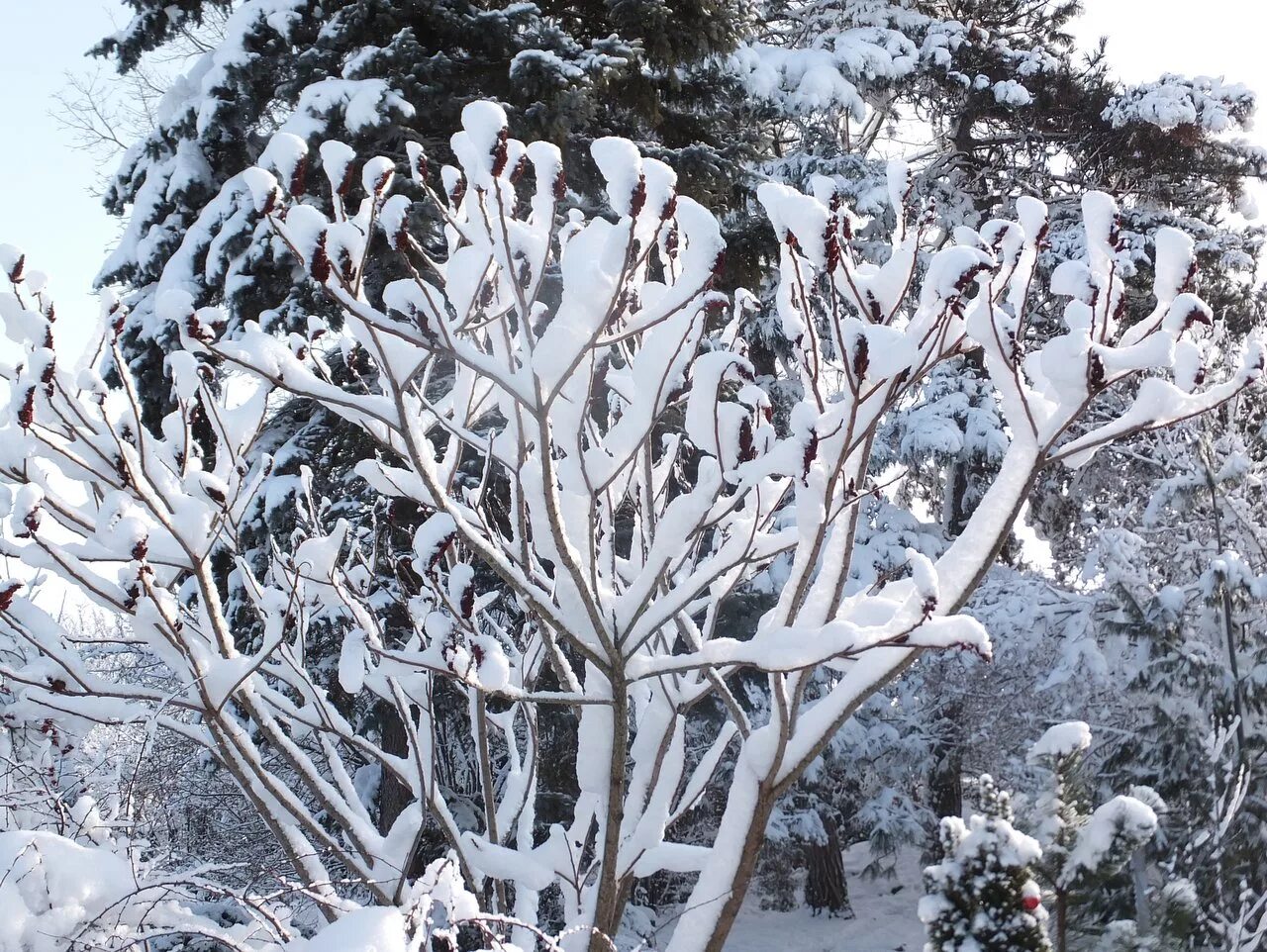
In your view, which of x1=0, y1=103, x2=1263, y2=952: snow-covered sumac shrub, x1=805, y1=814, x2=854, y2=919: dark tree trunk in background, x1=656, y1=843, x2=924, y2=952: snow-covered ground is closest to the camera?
x1=0, y1=103, x2=1263, y2=952: snow-covered sumac shrub

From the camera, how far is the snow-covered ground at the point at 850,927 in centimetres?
1003

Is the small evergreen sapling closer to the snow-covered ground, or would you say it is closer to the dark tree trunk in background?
the snow-covered ground

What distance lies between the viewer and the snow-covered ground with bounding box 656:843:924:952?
10.0m

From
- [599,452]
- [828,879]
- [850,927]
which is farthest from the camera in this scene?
[828,879]

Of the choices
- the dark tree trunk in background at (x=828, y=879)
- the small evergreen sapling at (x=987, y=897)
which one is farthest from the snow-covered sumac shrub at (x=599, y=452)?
the dark tree trunk in background at (x=828, y=879)

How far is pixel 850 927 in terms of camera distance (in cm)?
1062

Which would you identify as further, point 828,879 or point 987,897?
point 828,879

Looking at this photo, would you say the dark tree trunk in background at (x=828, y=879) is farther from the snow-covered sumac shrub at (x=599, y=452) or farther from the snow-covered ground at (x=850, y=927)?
the snow-covered sumac shrub at (x=599, y=452)

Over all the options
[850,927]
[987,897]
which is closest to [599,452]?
[987,897]

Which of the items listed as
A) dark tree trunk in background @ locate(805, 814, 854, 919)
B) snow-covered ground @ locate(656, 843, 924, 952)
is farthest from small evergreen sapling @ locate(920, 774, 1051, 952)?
dark tree trunk in background @ locate(805, 814, 854, 919)

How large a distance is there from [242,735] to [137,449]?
77cm

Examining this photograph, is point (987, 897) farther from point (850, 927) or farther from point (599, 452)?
point (850, 927)

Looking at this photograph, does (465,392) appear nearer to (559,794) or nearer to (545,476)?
(545,476)

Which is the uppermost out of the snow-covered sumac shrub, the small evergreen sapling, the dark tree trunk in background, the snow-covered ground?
the snow-covered sumac shrub
